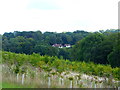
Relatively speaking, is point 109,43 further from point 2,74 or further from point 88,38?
point 2,74

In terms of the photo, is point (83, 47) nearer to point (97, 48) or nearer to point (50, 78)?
point (97, 48)

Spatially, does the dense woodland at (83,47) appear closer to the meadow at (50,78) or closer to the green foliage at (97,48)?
the green foliage at (97,48)

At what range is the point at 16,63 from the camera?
427 inches

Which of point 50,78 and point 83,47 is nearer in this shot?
point 50,78

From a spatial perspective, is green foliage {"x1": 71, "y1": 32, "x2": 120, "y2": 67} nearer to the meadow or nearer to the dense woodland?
the dense woodland

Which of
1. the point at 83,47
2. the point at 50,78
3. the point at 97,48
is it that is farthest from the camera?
the point at 83,47

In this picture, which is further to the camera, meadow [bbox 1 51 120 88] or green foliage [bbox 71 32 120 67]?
green foliage [bbox 71 32 120 67]

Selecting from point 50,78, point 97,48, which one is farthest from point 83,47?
point 50,78

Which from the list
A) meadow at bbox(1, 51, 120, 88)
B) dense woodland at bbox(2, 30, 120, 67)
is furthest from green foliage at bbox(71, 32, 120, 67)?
meadow at bbox(1, 51, 120, 88)

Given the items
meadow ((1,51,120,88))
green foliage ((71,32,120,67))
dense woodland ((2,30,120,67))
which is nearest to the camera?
meadow ((1,51,120,88))

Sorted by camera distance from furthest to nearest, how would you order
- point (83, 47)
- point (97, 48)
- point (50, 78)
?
1. point (83, 47)
2. point (97, 48)
3. point (50, 78)

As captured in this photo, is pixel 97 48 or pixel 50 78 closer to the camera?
pixel 50 78

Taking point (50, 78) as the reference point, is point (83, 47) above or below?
below

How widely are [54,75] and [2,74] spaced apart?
1.74 meters
